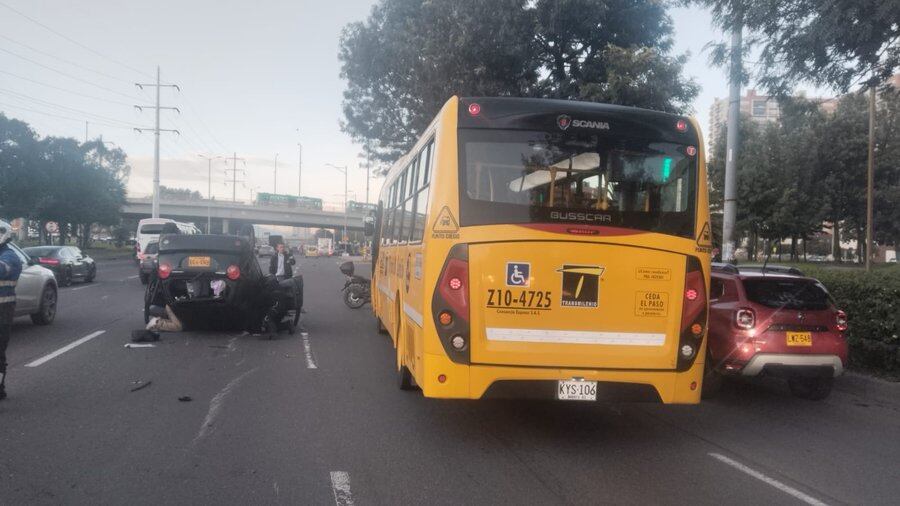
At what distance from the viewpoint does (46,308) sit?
523 inches

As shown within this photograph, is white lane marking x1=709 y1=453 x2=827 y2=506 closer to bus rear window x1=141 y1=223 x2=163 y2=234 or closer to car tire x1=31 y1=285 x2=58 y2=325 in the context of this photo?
car tire x1=31 y1=285 x2=58 y2=325

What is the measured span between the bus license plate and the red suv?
314 centimetres

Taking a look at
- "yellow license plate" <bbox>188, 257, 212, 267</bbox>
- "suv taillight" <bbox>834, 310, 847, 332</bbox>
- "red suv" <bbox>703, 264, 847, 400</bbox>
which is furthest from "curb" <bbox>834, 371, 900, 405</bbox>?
"yellow license plate" <bbox>188, 257, 212, 267</bbox>

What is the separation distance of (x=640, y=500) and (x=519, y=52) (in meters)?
15.0

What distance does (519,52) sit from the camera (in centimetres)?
1831

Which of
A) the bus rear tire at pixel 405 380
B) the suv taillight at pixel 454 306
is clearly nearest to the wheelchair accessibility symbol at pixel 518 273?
the suv taillight at pixel 454 306

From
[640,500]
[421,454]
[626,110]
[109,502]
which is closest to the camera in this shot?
[109,502]

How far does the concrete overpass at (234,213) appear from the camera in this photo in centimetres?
7506

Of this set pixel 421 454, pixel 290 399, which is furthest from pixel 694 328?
pixel 290 399

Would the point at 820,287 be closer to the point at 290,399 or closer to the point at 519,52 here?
the point at 290,399

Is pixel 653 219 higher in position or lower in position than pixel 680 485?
higher

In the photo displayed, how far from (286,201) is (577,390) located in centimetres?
7585

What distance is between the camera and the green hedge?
1006 centimetres

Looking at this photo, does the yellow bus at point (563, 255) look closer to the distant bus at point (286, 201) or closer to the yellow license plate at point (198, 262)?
the yellow license plate at point (198, 262)
